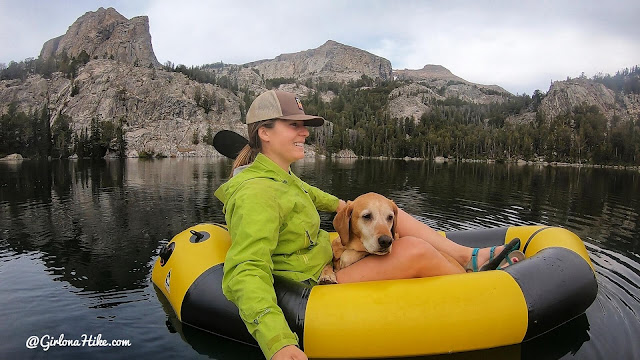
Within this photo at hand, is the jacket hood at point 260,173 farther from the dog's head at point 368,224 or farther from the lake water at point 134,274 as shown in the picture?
the lake water at point 134,274

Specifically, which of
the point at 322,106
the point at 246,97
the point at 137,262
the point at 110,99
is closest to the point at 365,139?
the point at 322,106

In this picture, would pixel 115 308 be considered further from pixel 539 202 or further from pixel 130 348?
pixel 539 202

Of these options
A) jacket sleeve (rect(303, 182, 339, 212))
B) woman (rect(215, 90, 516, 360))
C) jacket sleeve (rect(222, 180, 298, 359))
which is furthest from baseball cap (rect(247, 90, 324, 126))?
jacket sleeve (rect(303, 182, 339, 212))

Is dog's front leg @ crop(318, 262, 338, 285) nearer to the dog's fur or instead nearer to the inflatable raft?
the dog's fur

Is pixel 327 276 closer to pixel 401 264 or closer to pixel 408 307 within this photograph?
pixel 401 264

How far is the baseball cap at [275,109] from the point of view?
3643mm

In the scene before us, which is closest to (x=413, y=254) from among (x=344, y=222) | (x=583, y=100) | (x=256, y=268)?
(x=344, y=222)

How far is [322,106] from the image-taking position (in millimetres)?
199125

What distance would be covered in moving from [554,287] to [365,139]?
13928cm

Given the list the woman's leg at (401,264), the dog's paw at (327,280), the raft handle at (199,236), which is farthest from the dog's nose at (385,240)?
the raft handle at (199,236)

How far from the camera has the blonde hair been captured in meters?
3.82

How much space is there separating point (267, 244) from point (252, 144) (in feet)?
Result: 4.81

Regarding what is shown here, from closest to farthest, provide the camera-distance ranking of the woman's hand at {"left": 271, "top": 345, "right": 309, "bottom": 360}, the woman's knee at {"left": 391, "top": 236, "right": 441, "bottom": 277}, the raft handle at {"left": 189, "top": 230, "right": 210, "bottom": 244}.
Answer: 1. the woman's hand at {"left": 271, "top": 345, "right": 309, "bottom": 360}
2. the woman's knee at {"left": 391, "top": 236, "right": 441, "bottom": 277}
3. the raft handle at {"left": 189, "top": 230, "right": 210, "bottom": 244}

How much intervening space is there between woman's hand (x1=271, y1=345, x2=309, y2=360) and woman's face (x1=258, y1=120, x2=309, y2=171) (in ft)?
6.14
